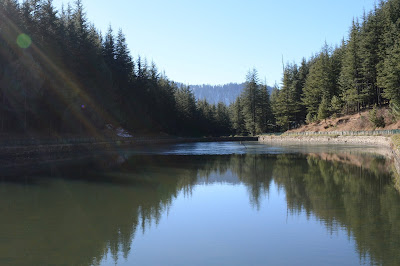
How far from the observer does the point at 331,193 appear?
1636 centimetres

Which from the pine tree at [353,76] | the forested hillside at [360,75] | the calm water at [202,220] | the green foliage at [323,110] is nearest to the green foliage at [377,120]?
the forested hillside at [360,75]

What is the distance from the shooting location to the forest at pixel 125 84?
4009 cm

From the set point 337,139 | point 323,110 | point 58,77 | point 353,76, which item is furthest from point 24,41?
point 353,76

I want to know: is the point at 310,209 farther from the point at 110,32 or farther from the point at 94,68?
the point at 110,32

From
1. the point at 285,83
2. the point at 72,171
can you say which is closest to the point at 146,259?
the point at 72,171

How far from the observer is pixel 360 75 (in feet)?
236

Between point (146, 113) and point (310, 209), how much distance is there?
77.1m

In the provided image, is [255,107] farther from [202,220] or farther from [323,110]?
[202,220]

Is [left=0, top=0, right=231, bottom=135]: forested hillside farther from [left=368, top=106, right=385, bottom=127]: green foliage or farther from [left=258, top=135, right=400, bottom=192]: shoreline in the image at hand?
[left=368, top=106, right=385, bottom=127]: green foliage

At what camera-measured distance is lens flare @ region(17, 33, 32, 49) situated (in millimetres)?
39897

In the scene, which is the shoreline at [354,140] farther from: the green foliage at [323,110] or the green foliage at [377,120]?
the green foliage at [323,110]

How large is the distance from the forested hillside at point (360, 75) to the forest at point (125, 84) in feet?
0.69

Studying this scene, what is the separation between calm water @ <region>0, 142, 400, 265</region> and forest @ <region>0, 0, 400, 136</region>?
22.0m

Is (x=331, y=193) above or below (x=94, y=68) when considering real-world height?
below
